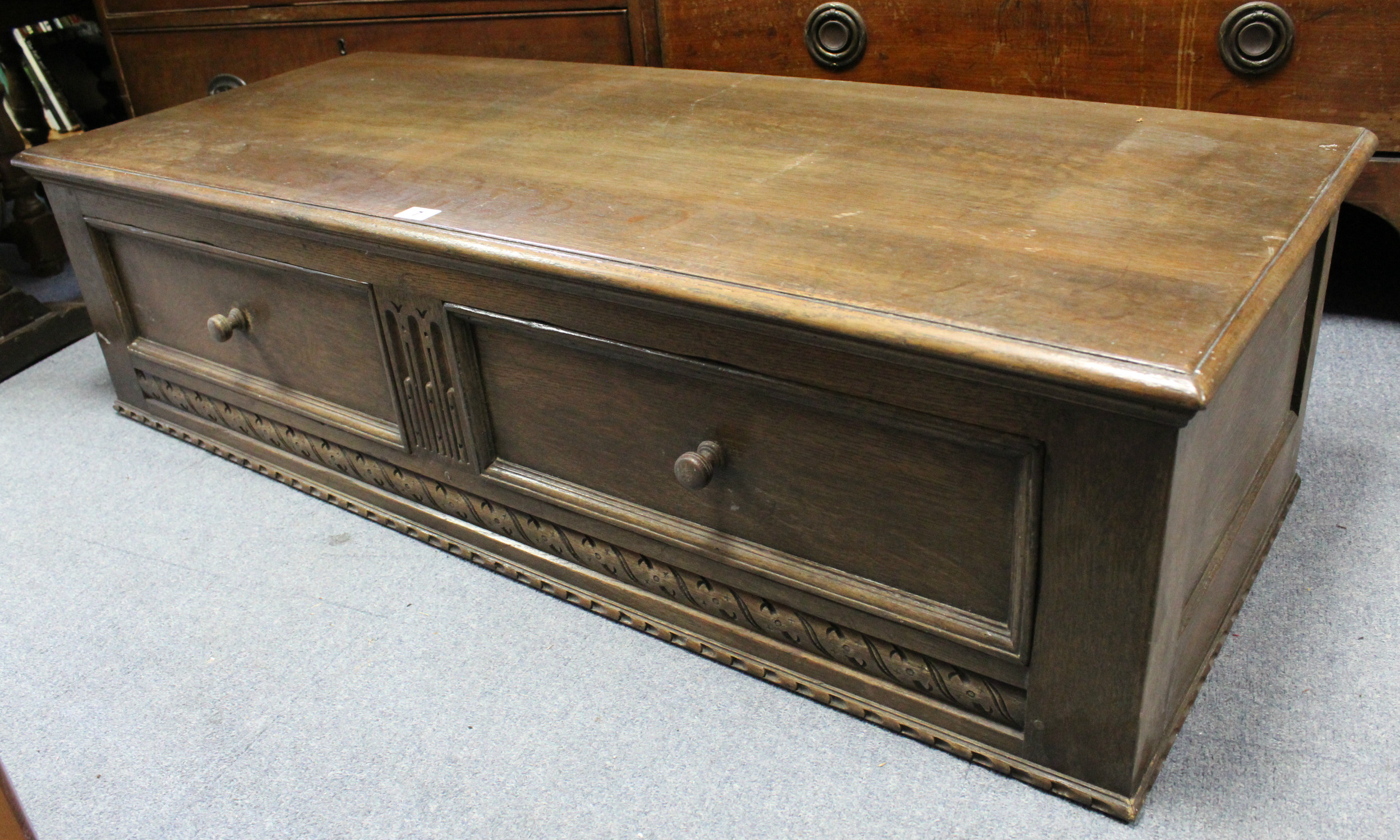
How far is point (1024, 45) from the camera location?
67.9 inches

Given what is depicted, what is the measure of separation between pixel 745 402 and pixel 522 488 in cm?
35

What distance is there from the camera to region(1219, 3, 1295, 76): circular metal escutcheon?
157cm

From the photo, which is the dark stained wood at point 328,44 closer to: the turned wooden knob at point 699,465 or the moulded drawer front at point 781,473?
the moulded drawer front at point 781,473

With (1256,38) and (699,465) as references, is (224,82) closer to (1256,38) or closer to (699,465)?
(699,465)

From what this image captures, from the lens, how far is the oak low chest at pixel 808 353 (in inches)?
36.0

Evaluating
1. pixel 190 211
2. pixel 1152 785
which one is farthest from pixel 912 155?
pixel 190 211

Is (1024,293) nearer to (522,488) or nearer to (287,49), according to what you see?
(522,488)

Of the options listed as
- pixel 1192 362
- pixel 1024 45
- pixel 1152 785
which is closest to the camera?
pixel 1192 362

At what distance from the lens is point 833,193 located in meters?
1.17

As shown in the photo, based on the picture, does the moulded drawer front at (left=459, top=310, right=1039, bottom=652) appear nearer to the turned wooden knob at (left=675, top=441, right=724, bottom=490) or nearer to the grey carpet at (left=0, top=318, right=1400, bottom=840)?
the turned wooden knob at (left=675, top=441, right=724, bottom=490)

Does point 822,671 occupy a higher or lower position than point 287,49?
lower

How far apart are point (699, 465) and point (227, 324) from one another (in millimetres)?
745

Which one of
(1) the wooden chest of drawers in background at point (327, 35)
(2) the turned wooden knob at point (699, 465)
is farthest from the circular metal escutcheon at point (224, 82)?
(2) the turned wooden knob at point (699, 465)

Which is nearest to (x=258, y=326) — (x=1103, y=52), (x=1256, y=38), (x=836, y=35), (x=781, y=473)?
(x=781, y=473)
